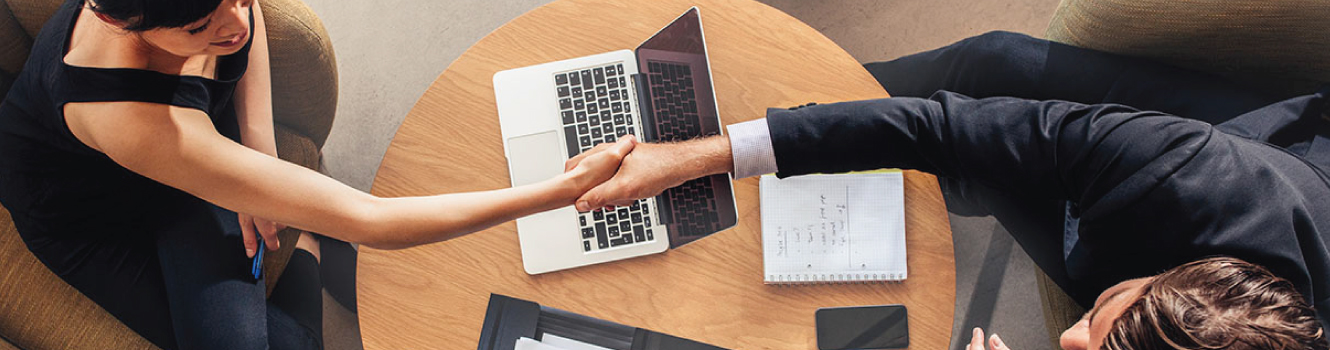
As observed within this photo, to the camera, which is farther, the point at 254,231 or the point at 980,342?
the point at 254,231

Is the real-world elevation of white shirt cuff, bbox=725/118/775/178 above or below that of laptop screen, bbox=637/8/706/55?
below

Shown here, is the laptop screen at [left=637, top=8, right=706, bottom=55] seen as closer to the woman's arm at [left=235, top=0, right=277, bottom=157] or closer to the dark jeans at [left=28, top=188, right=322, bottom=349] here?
the woman's arm at [left=235, top=0, right=277, bottom=157]

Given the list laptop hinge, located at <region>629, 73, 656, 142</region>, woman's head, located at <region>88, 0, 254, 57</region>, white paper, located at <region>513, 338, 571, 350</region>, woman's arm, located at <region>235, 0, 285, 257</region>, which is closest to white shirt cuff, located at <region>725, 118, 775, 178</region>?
laptop hinge, located at <region>629, 73, 656, 142</region>

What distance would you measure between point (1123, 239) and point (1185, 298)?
159mm

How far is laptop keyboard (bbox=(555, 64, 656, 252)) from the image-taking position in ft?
4.03

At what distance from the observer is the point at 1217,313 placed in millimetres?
877

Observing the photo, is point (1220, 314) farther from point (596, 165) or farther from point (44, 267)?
point (44, 267)

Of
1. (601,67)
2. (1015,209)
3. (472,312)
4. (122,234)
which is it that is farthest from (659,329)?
(122,234)

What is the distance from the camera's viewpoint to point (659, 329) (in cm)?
121

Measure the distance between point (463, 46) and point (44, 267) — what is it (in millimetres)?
1036

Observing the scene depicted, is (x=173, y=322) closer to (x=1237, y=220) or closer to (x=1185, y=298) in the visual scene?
(x=1185, y=298)

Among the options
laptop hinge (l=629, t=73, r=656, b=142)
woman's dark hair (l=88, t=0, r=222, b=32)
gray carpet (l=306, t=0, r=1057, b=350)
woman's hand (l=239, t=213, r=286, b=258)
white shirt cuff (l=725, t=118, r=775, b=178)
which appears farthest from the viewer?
gray carpet (l=306, t=0, r=1057, b=350)

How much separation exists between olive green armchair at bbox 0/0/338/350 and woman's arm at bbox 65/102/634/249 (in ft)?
1.07

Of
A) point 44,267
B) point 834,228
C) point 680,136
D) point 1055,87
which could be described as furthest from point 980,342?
point 44,267
